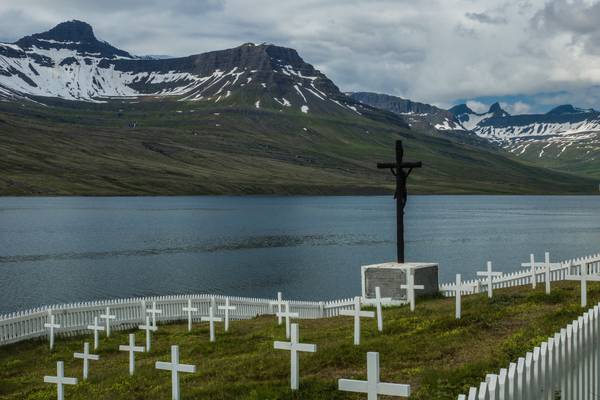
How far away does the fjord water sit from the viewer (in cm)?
6059

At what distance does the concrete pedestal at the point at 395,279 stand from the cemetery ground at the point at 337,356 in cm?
113

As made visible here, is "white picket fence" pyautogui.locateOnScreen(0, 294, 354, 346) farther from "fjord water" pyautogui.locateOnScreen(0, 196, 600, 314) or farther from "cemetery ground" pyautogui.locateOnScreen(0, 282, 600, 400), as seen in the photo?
"fjord water" pyautogui.locateOnScreen(0, 196, 600, 314)

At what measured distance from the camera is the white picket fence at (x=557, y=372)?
22.5ft

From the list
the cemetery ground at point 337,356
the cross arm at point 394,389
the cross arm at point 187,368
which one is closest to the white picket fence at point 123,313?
the cemetery ground at point 337,356

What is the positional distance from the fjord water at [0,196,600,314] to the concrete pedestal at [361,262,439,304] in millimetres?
27695

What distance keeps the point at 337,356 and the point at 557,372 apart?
7314 mm

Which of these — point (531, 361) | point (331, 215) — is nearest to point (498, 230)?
point (331, 215)

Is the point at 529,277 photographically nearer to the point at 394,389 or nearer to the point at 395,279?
the point at 395,279

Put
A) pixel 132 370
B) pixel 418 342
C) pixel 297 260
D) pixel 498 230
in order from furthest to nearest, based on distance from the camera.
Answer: pixel 498 230
pixel 297 260
pixel 132 370
pixel 418 342

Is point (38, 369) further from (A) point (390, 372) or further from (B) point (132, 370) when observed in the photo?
(A) point (390, 372)

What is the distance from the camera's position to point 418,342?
53.2 ft

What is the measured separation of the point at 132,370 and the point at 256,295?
1526 inches

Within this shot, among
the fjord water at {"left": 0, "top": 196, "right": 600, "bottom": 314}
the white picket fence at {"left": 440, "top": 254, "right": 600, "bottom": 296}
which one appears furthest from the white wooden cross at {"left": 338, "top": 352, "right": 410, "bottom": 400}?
the fjord water at {"left": 0, "top": 196, "right": 600, "bottom": 314}

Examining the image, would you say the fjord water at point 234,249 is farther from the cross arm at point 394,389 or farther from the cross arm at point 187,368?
the cross arm at point 394,389
